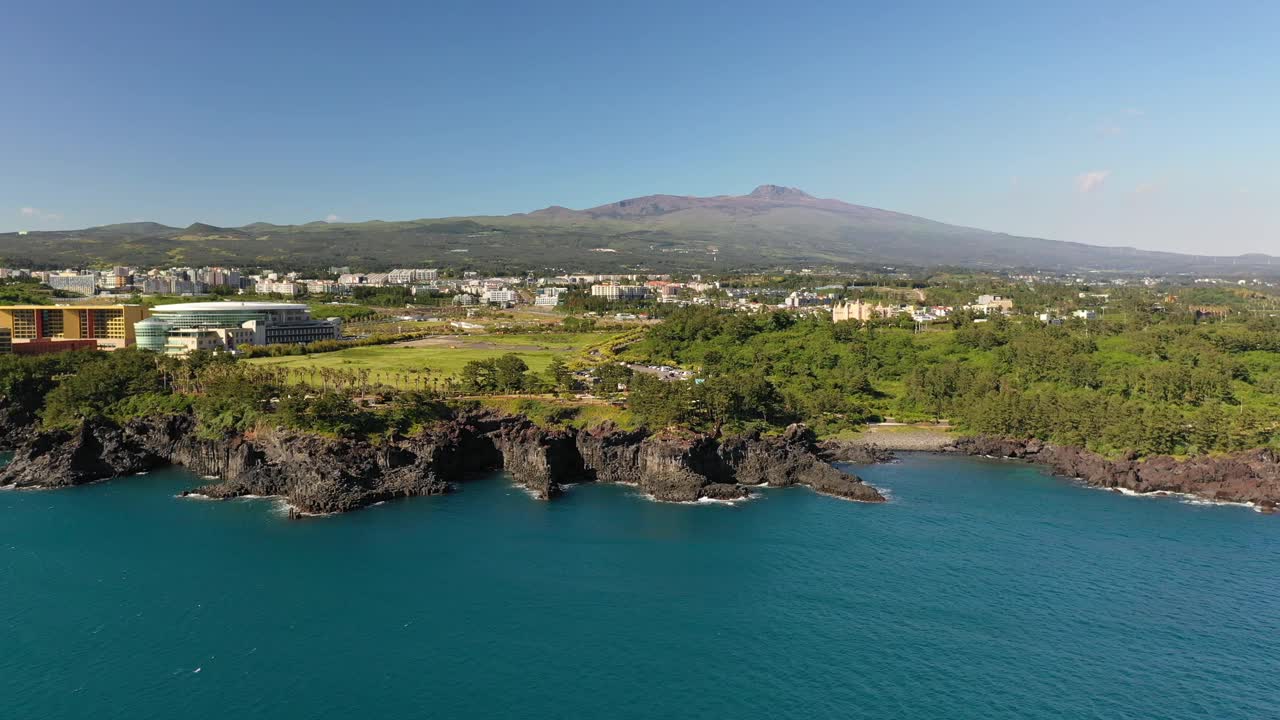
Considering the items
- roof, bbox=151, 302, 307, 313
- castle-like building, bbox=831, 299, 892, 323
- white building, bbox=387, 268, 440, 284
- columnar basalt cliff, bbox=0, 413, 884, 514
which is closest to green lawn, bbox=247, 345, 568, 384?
columnar basalt cliff, bbox=0, 413, 884, 514

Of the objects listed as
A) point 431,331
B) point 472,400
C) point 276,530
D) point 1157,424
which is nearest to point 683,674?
point 276,530

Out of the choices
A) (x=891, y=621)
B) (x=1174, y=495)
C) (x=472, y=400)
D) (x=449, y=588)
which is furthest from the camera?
(x=472, y=400)

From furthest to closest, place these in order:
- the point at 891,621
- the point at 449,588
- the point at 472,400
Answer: the point at 472,400 < the point at 449,588 < the point at 891,621

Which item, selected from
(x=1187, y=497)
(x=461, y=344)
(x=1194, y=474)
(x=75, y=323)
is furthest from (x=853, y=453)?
(x=75, y=323)

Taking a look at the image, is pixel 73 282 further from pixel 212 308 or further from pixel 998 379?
pixel 998 379

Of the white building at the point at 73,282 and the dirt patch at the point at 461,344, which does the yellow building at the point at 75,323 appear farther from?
the white building at the point at 73,282

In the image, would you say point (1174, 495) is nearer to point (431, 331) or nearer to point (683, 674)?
point (683, 674)

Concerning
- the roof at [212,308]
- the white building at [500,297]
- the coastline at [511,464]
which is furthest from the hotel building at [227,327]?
the white building at [500,297]
